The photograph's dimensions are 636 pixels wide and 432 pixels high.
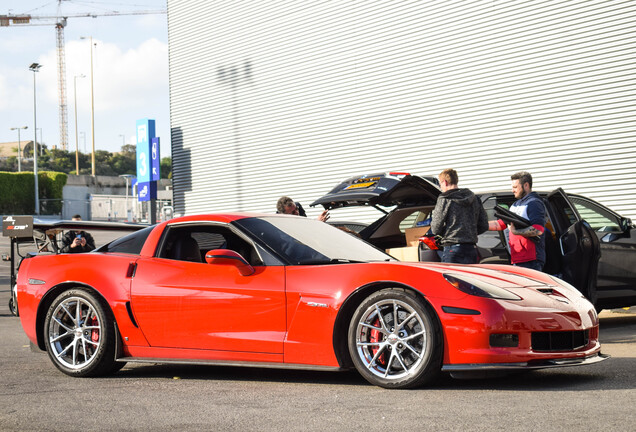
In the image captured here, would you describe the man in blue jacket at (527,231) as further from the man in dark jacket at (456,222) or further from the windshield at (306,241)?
the windshield at (306,241)

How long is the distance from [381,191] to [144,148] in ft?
97.1

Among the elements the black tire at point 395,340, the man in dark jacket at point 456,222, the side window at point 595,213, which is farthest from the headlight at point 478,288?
the side window at point 595,213

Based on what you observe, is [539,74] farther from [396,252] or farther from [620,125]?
[396,252]

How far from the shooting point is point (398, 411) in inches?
181

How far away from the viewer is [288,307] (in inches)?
223

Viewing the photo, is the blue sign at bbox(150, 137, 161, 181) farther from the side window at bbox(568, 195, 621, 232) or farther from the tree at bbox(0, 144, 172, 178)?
the tree at bbox(0, 144, 172, 178)

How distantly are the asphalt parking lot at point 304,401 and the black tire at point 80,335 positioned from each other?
0.14 meters

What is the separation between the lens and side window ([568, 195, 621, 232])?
31.2 feet

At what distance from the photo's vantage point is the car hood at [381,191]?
321 inches

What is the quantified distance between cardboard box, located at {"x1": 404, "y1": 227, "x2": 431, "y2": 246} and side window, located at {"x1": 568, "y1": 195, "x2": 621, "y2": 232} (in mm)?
1733

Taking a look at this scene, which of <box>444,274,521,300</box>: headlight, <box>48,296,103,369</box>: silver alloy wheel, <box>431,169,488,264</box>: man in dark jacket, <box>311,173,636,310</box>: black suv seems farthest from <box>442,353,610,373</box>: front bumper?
<box>311,173,636,310</box>: black suv

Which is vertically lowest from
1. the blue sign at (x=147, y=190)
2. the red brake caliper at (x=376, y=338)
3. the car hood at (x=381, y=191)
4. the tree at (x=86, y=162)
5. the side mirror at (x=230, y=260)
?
the red brake caliper at (x=376, y=338)

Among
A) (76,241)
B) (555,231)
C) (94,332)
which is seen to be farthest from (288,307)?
(76,241)

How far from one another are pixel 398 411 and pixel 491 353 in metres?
0.83
